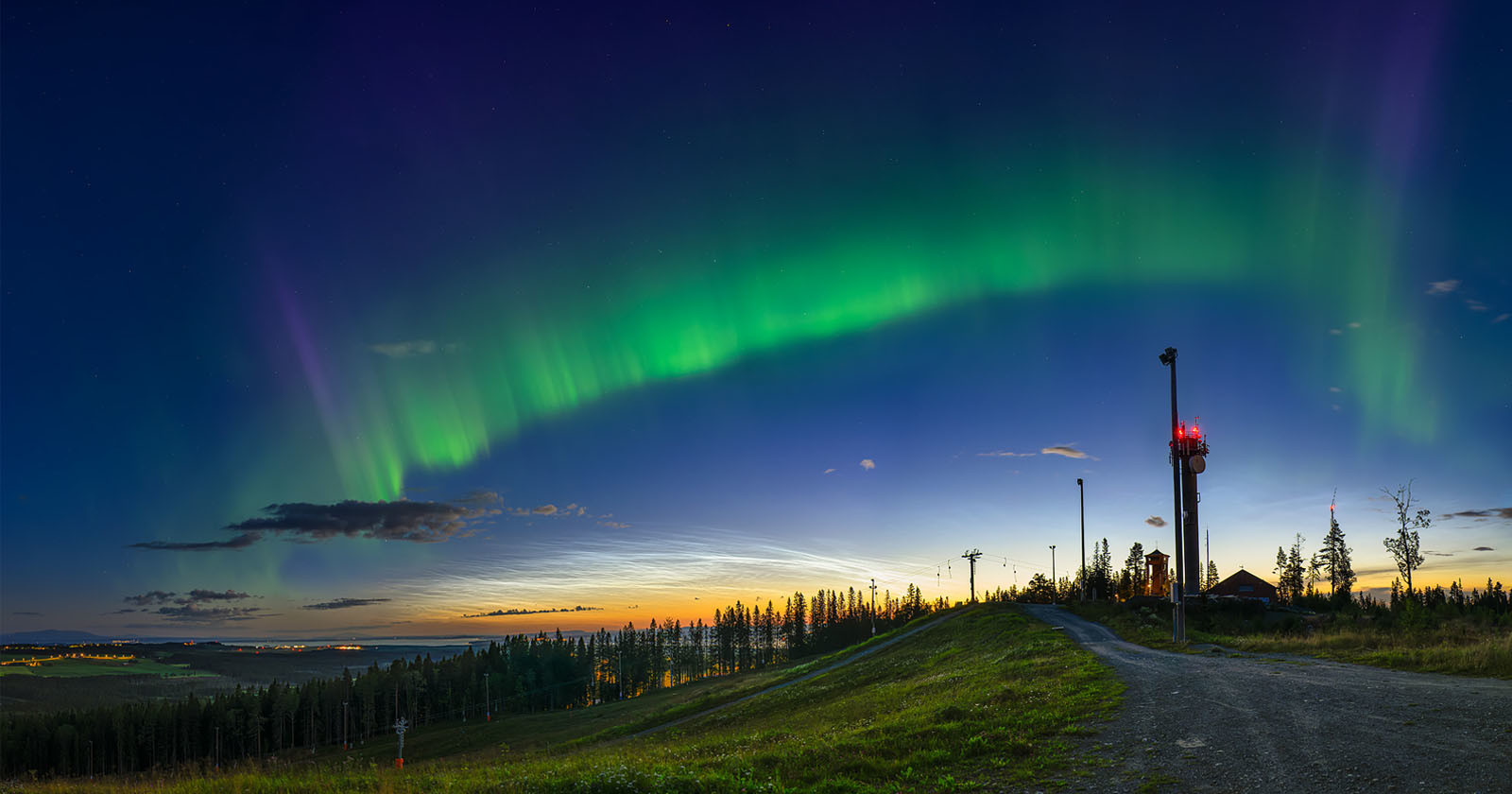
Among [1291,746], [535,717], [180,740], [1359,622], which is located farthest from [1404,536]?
[180,740]

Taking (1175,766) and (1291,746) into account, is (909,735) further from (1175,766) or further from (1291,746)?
(1291,746)

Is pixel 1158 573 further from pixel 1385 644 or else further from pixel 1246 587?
pixel 1385 644

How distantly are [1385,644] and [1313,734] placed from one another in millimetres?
17856

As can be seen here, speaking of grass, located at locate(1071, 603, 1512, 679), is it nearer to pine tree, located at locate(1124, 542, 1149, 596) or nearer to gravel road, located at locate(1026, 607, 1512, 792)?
gravel road, located at locate(1026, 607, 1512, 792)

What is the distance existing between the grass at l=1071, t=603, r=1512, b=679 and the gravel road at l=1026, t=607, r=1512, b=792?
1.60 meters

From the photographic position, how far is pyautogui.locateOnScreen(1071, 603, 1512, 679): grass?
20.9m

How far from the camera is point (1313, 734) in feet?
47.3

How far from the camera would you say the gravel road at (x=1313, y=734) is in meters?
11.9

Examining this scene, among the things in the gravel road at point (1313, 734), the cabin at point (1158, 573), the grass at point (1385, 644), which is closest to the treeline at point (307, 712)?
the cabin at point (1158, 573)

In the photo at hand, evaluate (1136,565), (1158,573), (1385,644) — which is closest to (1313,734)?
(1385,644)

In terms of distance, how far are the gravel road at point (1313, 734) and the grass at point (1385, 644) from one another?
160cm

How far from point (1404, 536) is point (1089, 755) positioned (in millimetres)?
73569

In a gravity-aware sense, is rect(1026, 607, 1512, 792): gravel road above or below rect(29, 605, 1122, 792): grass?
above

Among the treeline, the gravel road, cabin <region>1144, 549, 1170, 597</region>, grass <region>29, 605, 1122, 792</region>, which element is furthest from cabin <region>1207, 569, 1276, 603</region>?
the gravel road
